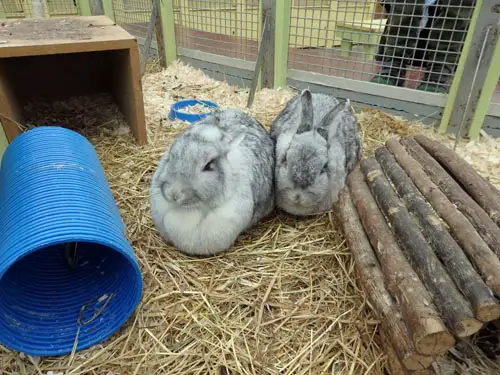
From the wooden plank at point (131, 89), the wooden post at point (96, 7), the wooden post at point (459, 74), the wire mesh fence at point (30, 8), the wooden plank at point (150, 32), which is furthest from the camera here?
the wire mesh fence at point (30, 8)

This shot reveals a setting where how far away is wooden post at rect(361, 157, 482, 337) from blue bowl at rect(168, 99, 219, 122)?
2.28 m

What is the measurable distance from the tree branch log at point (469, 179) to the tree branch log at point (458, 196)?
5cm

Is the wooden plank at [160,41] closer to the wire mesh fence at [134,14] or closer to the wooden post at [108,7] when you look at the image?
the wire mesh fence at [134,14]

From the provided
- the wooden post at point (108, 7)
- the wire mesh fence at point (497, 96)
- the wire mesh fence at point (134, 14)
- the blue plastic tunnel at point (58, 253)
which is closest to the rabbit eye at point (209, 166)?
the blue plastic tunnel at point (58, 253)

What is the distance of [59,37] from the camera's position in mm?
3203

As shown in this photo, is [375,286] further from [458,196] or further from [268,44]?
[268,44]

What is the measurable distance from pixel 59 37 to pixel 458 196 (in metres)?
3.09

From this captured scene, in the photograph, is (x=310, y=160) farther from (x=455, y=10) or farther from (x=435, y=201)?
(x=455, y=10)

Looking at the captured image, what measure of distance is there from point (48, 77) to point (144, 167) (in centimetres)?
198

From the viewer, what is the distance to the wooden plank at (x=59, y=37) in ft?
9.49

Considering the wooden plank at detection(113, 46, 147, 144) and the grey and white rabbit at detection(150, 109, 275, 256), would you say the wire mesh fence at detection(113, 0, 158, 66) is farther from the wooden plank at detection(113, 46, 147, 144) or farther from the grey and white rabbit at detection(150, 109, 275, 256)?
the grey and white rabbit at detection(150, 109, 275, 256)

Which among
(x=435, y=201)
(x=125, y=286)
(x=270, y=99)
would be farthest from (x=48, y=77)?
(x=435, y=201)

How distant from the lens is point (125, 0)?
23.0 ft

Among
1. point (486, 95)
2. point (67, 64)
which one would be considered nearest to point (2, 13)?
point (67, 64)
